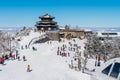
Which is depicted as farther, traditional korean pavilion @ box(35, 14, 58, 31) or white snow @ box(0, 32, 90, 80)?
traditional korean pavilion @ box(35, 14, 58, 31)

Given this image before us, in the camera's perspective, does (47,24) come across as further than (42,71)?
Yes

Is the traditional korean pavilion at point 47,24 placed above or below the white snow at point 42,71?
above

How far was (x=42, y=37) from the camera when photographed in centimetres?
6425

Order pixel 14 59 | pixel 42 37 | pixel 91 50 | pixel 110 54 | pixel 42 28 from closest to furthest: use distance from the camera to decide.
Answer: pixel 14 59 → pixel 91 50 → pixel 110 54 → pixel 42 37 → pixel 42 28

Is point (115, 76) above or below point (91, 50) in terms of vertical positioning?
above

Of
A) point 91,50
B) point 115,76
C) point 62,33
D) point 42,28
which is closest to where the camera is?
point 115,76

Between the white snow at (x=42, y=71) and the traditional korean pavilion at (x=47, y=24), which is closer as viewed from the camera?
the white snow at (x=42, y=71)

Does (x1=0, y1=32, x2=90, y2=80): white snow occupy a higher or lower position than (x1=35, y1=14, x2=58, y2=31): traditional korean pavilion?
lower

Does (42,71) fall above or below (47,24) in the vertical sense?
below

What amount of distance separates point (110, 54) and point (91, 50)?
5.93 m

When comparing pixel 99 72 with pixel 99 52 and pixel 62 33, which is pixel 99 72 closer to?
pixel 99 52

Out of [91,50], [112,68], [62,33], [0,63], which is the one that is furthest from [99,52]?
[112,68]

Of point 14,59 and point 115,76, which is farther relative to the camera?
point 14,59

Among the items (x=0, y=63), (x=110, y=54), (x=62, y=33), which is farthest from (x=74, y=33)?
(x=0, y=63)
